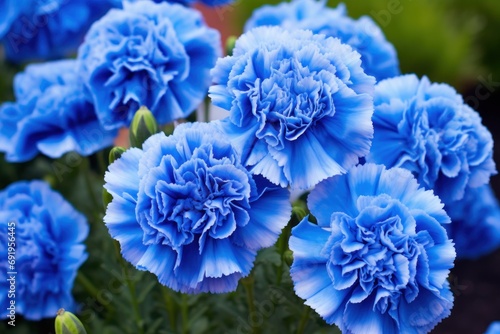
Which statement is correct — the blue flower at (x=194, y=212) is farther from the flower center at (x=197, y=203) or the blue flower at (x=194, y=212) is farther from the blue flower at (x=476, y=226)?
the blue flower at (x=476, y=226)

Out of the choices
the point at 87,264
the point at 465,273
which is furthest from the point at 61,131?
the point at 465,273

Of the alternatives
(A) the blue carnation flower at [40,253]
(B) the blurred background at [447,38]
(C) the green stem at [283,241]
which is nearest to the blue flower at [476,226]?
(C) the green stem at [283,241]

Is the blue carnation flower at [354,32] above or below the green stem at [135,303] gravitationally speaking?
above

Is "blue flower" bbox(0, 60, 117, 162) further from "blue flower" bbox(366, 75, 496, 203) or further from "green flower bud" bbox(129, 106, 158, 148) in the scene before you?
"blue flower" bbox(366, 75, 496, 203)

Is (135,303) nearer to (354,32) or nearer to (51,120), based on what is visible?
(51,120)

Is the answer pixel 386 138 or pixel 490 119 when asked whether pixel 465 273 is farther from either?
pixel 386 138
